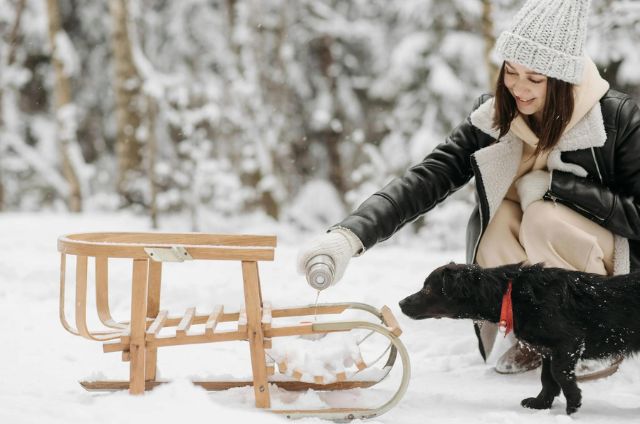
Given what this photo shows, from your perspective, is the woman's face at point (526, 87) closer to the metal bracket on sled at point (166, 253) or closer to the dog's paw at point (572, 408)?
the dog's paw at point (572, 408)

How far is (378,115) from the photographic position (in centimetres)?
1617

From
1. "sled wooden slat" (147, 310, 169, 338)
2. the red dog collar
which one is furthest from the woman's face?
"sled wooden slat" (147, 310, 169, 338)

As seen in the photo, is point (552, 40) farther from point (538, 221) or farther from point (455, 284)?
point (455, 284)

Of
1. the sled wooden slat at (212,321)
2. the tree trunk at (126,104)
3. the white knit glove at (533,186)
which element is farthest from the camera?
the tree trunk at (126,104)

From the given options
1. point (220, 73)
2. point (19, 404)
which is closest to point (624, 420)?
point (19, 404)

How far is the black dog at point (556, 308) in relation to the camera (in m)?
2.98

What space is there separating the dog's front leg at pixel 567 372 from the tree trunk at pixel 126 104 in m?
10.7

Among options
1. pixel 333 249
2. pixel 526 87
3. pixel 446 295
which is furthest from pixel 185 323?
pixel 526 87

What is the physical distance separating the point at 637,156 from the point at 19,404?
9.82 ft

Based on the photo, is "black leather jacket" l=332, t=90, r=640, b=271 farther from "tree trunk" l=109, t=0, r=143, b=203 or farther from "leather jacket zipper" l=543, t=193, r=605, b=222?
"tree trunk" l=109, t=0, r=143, b=203

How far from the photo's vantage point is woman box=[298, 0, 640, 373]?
10.7ft

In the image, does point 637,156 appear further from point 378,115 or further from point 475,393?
point 378,115

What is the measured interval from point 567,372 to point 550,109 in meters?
1.25

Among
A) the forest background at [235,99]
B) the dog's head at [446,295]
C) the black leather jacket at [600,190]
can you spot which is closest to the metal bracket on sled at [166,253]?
the black leather jacket at [600,190]
